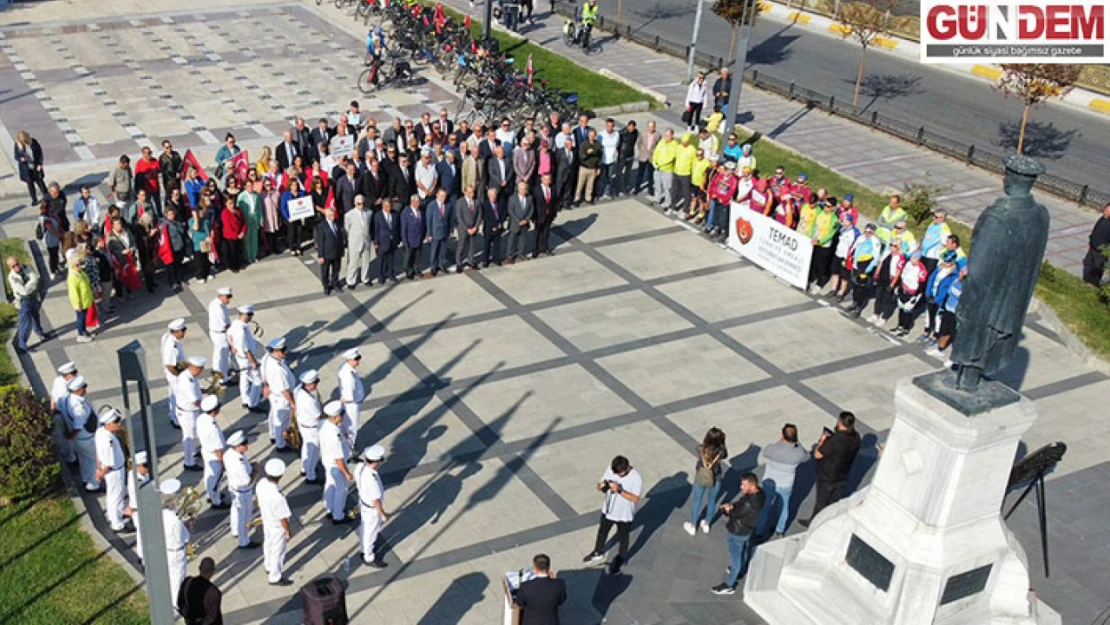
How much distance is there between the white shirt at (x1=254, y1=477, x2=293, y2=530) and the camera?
527 inches

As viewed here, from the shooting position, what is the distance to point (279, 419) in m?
16.3

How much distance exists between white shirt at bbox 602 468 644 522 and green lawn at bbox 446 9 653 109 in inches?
755

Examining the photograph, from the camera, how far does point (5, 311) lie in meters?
19.6

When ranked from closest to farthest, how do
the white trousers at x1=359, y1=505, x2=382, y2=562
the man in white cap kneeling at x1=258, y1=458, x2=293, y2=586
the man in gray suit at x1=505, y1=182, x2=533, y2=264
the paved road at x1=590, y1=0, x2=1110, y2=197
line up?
the man in white cap kneeling at x1=258, y1=458, x2=293, y2=586, the white trousers at x1=359, y1=505, x2=382, y2=562, the man in gray suit at x1=505, y1=182, x2=533, y2=264, the paved road at x1=590, y1=0, x2=1110, y2=197

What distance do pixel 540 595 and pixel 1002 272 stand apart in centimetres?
539

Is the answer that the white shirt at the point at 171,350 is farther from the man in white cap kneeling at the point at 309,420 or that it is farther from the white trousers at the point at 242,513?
the white trousers at the point at 242,513

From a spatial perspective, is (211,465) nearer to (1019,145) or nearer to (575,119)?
(575,119)

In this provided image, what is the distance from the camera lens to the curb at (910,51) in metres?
34.8

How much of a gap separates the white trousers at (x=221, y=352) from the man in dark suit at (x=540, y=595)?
747 cm

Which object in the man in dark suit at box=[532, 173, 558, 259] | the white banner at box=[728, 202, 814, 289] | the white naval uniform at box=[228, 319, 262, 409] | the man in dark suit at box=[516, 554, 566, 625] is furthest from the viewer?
the man in dark suit at box=[532, 173, 558, 259]

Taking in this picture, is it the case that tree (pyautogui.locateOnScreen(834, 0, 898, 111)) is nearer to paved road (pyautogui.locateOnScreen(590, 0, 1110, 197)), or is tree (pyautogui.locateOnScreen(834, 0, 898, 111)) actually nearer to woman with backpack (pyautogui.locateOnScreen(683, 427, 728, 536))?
paved road (pyautogui.locateOnScreen(590, 0, 1110, 197))

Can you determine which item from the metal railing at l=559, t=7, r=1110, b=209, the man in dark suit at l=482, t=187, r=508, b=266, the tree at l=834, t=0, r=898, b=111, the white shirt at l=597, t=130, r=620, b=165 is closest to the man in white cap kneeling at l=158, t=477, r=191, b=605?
the man in dark suit at l=482, t=187, r=508, b=266

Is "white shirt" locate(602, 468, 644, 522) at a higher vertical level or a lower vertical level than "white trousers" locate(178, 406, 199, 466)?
higher

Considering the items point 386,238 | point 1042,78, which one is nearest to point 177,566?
point 386,238
